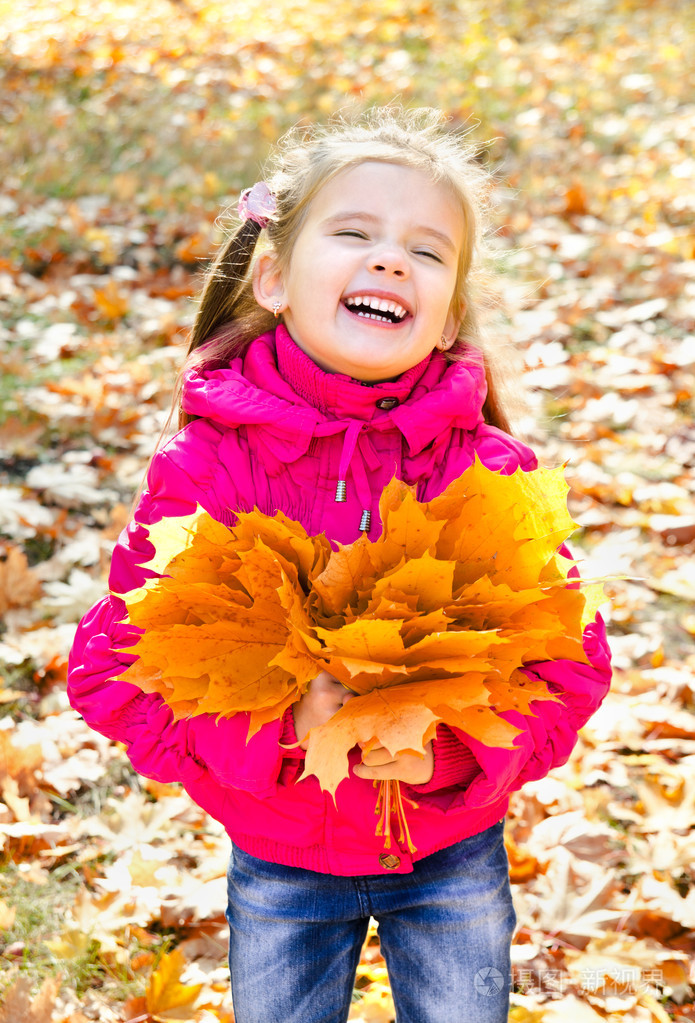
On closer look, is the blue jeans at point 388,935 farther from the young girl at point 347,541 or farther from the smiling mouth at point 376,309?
the smiling mouth at point 376,309

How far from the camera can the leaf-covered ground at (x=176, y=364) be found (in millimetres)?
2168

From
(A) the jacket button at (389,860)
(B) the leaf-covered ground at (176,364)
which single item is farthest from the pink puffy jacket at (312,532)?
(B) the leaf-covered ground at (176,364)

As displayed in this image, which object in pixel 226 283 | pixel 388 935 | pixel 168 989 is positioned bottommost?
pixel 168 989

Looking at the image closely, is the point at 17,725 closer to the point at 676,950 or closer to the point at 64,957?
the point at 64,957

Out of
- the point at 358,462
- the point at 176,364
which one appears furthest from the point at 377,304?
the point at 176,364

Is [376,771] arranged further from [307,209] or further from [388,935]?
[307,209]

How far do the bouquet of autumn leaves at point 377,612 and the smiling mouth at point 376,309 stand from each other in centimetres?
47

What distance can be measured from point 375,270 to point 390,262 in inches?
1.4

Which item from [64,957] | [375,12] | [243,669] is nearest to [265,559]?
[243,669]

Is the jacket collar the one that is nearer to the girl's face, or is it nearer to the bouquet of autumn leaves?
the girl's face

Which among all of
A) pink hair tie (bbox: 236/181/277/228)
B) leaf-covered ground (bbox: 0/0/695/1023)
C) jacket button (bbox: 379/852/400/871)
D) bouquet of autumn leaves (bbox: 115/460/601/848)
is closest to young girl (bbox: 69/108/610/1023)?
jacket button (bbox: 379/852/400/871)

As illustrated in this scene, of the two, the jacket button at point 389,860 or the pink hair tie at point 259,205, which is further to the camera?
the pink hair tie at point 259,205

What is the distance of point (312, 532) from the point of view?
5.82ft

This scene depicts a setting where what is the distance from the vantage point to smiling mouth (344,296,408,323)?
1742mm
